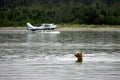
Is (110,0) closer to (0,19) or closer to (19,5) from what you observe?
(19,5)

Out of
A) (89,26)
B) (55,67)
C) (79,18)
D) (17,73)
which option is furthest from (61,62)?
(79,18)

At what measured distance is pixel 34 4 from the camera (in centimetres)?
18725

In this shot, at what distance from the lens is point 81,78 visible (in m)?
25.7

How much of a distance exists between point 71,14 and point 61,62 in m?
115

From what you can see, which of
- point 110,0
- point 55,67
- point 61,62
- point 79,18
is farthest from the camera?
point 110,0

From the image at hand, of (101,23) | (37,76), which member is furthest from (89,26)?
(37,76)

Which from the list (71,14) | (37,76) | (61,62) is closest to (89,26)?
(71,14)

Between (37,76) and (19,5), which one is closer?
(37,76)

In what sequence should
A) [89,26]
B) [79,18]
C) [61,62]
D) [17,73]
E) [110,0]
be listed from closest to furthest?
1. [17,73]
2. [61,62]
3. [89,26]
4. [79,18]
5. [110,0]

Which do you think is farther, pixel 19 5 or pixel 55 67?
pixel 19 5

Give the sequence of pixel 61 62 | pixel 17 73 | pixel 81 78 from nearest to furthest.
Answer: pixel 81 78, pixel 17 73, pixel 61 62

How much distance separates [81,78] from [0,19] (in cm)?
12071

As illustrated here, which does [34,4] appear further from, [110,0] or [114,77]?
[114,77]

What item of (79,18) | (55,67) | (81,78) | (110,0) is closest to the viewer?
(81,78)
